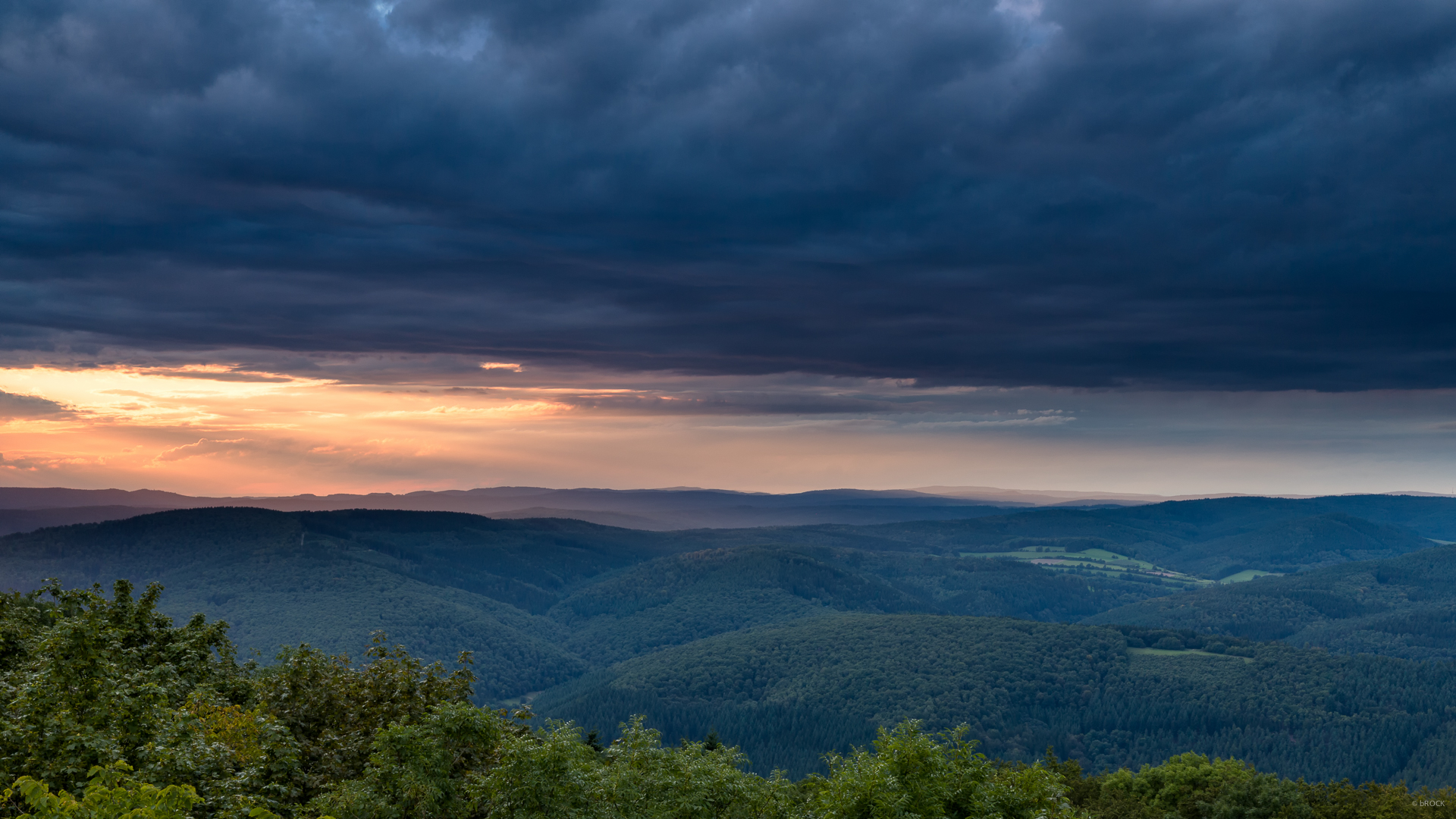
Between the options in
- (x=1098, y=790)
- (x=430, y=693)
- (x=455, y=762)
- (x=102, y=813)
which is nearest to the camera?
(x=102, y=813)

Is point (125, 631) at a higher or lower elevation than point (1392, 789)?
higher

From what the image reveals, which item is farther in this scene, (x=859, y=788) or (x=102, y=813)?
(x=859, y=788)

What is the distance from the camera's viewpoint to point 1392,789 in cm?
9862

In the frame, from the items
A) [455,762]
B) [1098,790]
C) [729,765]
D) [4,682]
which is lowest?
[1098,790]

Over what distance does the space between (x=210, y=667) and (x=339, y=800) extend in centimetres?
2312

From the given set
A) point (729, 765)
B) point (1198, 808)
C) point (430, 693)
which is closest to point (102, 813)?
point (430, 693)

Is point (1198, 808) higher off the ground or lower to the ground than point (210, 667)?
lower

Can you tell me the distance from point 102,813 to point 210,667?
34134 mm

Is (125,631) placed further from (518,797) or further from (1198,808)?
(1198,808)

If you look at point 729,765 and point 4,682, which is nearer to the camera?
point 4,682

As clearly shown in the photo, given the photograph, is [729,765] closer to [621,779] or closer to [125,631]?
[621,779]

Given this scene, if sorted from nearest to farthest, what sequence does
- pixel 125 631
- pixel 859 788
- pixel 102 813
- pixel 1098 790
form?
pixel 102 813 → pixel 859 788 → pixel 125 631 → pixel 1098 790

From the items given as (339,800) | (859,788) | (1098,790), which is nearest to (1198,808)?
(1098,790)

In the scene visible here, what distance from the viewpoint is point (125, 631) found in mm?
49156
